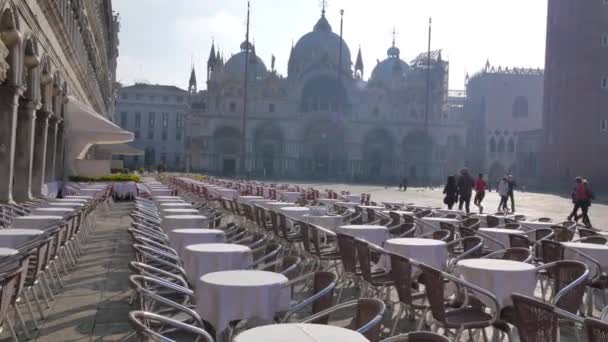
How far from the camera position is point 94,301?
265 inches

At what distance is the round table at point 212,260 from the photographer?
573 centimetres

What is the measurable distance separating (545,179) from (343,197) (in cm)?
3645

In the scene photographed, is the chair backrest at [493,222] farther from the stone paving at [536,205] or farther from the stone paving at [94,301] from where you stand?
the stone paving at [536,205]

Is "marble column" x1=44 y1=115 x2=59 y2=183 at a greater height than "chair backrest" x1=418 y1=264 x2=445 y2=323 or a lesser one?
greater

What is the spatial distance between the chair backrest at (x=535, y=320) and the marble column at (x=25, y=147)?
43.4 feet

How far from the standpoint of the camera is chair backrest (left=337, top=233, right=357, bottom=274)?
257 inches

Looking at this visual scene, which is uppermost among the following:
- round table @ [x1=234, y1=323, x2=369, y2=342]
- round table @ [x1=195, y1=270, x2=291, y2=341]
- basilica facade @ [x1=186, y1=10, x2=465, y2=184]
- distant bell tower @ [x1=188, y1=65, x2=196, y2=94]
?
distant bell tower @ [x1=188, y1=65, x2=196, y2=94]

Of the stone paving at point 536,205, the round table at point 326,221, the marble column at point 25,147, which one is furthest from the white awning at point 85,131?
the stone paving at point 536,205

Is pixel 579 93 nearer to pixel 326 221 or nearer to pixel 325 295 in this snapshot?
pixel 326 221

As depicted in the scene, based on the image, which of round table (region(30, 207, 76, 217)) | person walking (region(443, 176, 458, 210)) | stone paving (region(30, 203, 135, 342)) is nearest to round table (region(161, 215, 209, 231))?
stone paving (region(30, 203, 135, 342))

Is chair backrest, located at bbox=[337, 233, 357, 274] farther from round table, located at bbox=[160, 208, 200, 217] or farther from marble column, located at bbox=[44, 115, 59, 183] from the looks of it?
marble column, located at bbox=[44, 115, 59, 183]

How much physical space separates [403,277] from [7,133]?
10662 mm

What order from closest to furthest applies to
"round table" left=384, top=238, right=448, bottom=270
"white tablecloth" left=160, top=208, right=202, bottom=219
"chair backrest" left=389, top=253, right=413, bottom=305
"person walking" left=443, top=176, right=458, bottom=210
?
1. "chair backrest" left=389, top=253, right=413, bottom=305
2. "round table" left=384, top=238, right=448, bottom=270
3. "white tablecloth" left=160, top=208, right=202, bottom=219
4. "person walking" left=443, top=176, right=458, bottom=210

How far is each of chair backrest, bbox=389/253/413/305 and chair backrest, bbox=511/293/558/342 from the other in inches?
52.6
